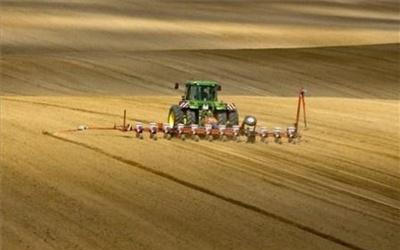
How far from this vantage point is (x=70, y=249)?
10.0m

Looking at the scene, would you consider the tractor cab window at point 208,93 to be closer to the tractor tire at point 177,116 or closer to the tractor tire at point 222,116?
the tractor tire at point 222,116

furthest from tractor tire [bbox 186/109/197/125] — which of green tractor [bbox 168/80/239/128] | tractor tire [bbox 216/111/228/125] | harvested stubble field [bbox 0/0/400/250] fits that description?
harvested stubble field [bbox 0/0/400/250]

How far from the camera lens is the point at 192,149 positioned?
54.7 feet

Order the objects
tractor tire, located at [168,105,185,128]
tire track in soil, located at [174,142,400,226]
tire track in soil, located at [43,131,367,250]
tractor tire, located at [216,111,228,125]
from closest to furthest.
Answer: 1. tire track in soil, located at [43,131,367,250]
2. tire track in soil, located at [174,142,400,226]
3. tractor tire, located at [168,105,185,128]
4. tractor tire, located at [216,111,228,125]

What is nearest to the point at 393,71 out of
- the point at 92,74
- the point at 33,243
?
the point at 92,74

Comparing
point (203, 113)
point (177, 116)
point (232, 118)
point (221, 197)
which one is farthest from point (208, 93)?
point (221, 197)

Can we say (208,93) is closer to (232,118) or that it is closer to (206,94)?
(206,94)

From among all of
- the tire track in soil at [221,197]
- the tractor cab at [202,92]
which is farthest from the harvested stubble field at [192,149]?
the tractor cab at [202,92]

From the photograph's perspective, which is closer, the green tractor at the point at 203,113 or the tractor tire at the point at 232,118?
the green tractor at the point at 203,113

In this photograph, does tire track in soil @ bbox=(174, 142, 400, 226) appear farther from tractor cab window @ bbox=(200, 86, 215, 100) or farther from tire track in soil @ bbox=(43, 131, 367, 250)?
tractor cab window @ bbox=(200, 86, 215, 100)

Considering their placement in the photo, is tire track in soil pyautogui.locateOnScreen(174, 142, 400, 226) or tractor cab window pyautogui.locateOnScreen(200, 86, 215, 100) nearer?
tire track in soil pyautogui.locateOnScreen(174, 142, 400, 226)

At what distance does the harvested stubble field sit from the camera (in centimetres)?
1123

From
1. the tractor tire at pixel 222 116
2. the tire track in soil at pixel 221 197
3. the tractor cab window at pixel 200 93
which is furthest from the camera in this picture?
the tractor cab window at pixel 200 93

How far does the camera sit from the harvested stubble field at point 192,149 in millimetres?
11234
